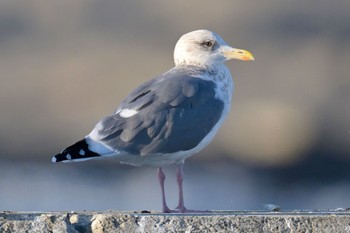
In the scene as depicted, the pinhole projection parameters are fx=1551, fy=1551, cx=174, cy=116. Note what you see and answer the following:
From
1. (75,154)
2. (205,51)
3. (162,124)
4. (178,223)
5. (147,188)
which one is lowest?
(178,223)

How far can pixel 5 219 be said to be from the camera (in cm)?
452

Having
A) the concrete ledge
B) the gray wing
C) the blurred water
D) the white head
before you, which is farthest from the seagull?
the blurred water

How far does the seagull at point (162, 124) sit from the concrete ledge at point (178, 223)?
2.76ft

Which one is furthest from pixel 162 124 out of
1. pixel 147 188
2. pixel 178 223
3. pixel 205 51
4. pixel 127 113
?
pixel 147 188

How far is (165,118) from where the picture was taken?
564 cm

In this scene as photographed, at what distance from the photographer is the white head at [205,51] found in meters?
6.05

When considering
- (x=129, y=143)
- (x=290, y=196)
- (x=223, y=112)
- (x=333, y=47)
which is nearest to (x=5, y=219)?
(x=129, y=143)

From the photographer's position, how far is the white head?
6051 mm

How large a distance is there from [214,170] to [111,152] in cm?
761

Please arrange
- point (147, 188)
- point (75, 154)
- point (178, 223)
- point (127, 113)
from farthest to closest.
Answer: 1. point (147, 188)
2. point (127, 113)
3. point (75, 154)
4. point (178, 223)

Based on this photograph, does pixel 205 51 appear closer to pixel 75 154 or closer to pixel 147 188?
pixel 75 154

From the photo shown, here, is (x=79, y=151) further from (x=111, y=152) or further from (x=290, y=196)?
(x=290, y=196)

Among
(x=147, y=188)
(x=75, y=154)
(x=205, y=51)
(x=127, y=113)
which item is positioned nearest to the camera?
(x=75, y=154)

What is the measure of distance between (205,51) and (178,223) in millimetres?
1647
